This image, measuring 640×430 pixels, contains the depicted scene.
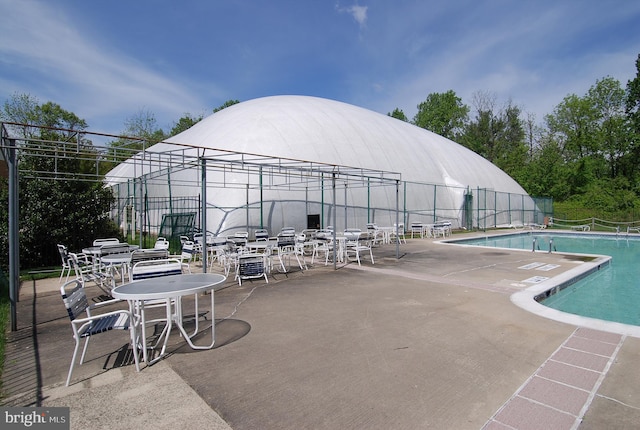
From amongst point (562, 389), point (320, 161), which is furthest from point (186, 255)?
point (320, 161)

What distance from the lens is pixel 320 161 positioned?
2102 cm

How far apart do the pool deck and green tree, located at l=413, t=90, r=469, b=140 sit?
5657 centimetres

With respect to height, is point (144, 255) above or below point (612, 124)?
below

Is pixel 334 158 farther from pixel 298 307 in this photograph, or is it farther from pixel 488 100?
pixel 488 100

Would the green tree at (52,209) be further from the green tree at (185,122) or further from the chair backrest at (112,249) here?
the green tree at (185,122)

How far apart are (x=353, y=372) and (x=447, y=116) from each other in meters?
61.0

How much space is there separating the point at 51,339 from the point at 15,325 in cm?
94

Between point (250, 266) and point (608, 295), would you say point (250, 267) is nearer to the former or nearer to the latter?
point (250, 266)

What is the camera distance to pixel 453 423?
284 centimetres

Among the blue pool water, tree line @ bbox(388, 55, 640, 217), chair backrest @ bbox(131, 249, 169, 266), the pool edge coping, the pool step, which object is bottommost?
the blue pool water

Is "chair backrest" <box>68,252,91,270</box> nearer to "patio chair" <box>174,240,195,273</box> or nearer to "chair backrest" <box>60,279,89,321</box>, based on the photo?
"patio chair" <box>174,240,195,273</box>

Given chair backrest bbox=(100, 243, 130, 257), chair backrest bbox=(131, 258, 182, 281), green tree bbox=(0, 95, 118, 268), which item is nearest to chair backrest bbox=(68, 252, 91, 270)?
chair backrest bbox=(100, 243, 130, 257)

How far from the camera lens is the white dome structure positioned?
58.9ft

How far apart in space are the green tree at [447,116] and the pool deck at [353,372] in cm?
5657
